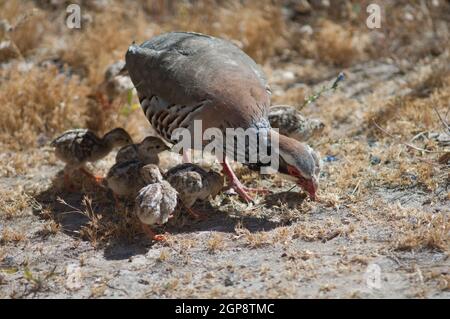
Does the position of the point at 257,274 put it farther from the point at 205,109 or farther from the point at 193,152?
the point at 193,152

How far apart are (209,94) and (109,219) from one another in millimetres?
1276

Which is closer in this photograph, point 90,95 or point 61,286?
point 61,286

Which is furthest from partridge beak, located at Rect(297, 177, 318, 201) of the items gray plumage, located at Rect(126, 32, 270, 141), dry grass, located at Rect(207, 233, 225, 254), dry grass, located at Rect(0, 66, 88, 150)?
dry grass, located at Rect(0, 66, 88, 150)

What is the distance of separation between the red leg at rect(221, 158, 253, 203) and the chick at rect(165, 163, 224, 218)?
0.29 m

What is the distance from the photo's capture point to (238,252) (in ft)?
15.9

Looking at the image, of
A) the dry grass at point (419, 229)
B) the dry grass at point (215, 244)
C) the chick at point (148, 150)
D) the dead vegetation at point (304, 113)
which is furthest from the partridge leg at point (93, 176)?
the dry grass at point (419, 229)

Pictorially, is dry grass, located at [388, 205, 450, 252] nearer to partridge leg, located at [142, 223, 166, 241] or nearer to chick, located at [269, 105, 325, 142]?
chick, located at [269, 105, 325, 142]

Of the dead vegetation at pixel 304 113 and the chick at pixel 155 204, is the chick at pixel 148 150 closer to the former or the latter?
the dead vegetation at pixel 304 113

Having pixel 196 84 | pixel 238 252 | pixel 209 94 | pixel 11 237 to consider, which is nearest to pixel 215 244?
pixel 238 252

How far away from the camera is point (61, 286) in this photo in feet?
14.8

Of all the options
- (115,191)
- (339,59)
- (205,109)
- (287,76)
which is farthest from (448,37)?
(115,191)

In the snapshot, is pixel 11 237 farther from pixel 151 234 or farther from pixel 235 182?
pixel 235 182

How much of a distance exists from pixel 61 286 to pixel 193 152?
245cm

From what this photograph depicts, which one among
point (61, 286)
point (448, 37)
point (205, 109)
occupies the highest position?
point (448, 37)
